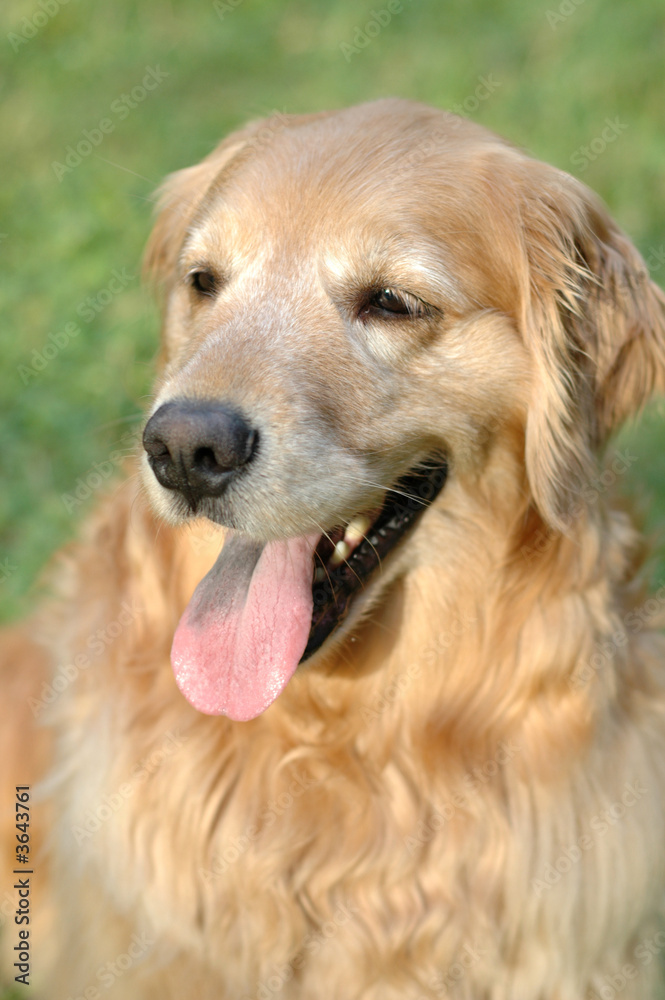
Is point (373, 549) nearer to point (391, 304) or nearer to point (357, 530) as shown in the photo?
point (357, 530)

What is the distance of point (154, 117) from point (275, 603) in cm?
588

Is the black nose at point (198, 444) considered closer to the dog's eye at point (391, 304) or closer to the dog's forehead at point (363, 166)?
the dog's eye at point (391, 304)

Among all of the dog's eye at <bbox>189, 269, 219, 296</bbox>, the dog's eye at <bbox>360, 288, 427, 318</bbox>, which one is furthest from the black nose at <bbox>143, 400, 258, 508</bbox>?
the dog's eye at <bbox>189, 269, 219, 296</bbox>

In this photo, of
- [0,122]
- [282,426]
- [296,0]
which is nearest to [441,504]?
[282,426]

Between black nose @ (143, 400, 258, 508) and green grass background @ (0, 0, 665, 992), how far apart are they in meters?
2.29

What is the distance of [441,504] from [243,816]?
1.03 meters

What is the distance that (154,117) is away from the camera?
7539mm

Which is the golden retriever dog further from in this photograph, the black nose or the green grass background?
the green grass background

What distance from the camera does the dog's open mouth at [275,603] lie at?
104 inches

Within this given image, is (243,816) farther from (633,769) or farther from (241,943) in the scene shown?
(633,769)

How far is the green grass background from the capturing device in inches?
210

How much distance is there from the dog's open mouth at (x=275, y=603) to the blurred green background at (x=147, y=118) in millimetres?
2138

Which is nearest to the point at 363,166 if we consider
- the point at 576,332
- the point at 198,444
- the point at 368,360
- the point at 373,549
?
the point at 368,360

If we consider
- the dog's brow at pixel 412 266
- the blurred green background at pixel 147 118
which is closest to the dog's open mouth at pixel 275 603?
the dog's brow at pixel 412 266
